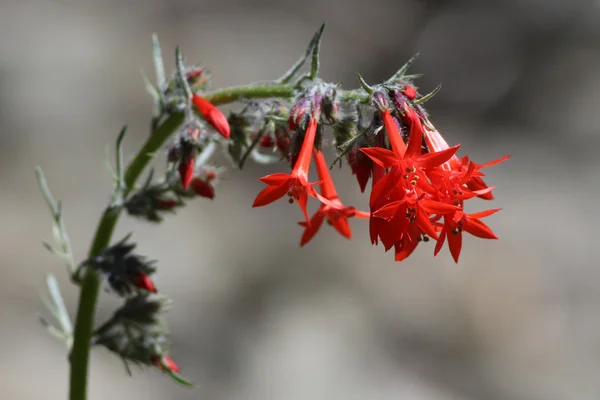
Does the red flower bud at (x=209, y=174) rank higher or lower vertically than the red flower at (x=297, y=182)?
higher

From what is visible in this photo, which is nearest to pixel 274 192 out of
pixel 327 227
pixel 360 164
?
pixel 360 164

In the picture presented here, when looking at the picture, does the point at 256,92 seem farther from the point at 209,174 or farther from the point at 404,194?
the point at 404,194

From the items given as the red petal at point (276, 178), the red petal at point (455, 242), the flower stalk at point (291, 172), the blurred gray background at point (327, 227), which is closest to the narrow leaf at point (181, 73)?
the flower stalk at point (291, 172)

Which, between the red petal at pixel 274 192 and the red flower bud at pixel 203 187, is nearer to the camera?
the red petal at pixel 274 192

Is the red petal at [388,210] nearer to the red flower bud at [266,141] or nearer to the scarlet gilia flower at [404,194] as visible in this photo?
the scarlet gilia flower at [404,194]

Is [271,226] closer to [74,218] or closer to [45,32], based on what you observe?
[74,218]

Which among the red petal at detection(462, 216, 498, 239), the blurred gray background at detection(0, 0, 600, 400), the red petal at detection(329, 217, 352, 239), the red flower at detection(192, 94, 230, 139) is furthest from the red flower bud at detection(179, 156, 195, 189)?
the blurred gray background at detection(0, 0, 600, 400)
